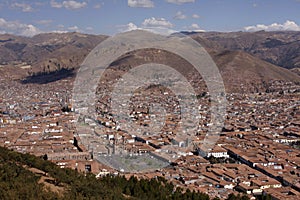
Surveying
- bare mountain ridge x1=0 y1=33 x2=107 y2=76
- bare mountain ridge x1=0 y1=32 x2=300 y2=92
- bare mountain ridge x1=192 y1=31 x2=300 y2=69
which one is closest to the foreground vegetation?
bare mountain ridge x1=0 y1=32 x2=300 y2=92

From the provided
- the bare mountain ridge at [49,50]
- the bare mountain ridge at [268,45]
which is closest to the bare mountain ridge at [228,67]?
the bare mountain ridge at [49,50]

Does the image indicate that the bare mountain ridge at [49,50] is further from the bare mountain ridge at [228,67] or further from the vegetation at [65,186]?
the vegetation at [65,186]

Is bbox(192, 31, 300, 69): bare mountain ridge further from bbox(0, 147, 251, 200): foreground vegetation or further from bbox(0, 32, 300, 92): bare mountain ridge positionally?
bbox(0, 147, 251, 200): foreground vegetation

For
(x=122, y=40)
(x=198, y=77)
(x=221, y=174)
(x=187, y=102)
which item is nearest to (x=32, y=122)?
(x=187, y=102)

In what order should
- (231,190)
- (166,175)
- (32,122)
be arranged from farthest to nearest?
(32,122) → (166,175) → (231,190)

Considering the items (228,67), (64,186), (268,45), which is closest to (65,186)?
(64,186)

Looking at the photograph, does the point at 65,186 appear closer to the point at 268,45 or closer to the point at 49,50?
the point at 268,45

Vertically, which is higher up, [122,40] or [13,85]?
[122,40]

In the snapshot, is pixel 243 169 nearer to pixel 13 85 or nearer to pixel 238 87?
pixel 238 87
